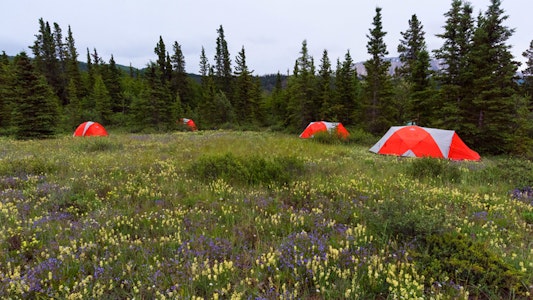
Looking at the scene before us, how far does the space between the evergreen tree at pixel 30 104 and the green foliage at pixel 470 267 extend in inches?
1102

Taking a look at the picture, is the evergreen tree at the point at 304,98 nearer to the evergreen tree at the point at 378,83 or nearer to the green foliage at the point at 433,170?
the evergreen tree at the point at 378,83

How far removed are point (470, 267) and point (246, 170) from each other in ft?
18.5

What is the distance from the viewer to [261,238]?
435 cm

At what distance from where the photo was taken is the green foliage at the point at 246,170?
7668mm

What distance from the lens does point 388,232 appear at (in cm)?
427

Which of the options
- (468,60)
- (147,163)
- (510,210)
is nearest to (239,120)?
(468,60)

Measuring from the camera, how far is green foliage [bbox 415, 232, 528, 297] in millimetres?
3025

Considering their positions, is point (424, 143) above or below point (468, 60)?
below

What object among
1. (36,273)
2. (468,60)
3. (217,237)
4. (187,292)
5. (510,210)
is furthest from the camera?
(468,60)

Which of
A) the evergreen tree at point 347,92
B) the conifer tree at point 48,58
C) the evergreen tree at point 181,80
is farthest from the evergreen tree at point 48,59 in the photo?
the evergreen tree at point 347,92

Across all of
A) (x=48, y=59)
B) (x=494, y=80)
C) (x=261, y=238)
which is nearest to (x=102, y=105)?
(x=48, y=59)

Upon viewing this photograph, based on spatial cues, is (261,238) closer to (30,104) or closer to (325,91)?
(30,104)

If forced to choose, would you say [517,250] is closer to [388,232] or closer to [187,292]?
[388,232]

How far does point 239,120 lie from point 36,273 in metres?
45.9
